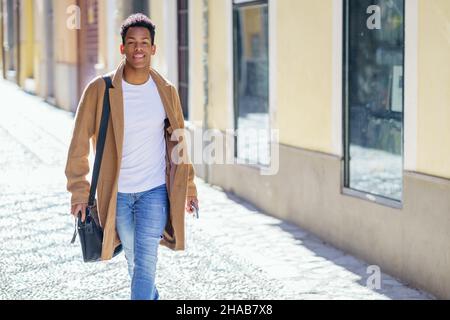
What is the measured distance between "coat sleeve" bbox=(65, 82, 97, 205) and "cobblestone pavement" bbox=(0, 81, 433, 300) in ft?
5.03

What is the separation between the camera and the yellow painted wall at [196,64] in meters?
11.7

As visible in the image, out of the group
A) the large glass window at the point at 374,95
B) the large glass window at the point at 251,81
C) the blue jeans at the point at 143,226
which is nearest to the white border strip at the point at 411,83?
the large glass window at the point at 374,95

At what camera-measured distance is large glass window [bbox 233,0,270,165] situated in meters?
10.6

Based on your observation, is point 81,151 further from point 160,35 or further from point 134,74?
point 160,35

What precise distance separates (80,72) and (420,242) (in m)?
16.5

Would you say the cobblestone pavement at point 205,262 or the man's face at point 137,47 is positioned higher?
the man's face at point 137,47

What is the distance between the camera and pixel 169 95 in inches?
188

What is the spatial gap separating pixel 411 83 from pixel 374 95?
3890 mm

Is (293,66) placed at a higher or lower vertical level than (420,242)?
higher

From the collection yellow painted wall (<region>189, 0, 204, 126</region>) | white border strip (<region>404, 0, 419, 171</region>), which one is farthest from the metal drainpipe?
white border strip (<region>404, 0, 419, 171</region>)

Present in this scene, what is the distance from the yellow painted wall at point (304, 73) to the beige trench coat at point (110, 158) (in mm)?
3396

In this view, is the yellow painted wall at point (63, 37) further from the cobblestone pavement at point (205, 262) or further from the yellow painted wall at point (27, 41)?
the cobblestone pavement at point (205, 262)

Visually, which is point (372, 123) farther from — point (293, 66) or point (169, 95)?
point (169, 95)

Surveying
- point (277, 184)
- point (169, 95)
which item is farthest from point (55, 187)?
point (169, 95)
